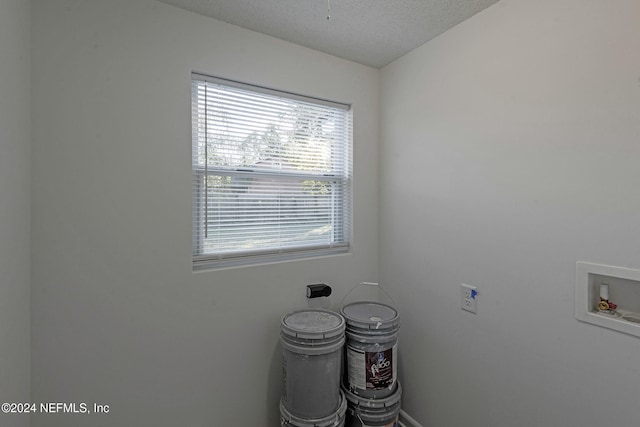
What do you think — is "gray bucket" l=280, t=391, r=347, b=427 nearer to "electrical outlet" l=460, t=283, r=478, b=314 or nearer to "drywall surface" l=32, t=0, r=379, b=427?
"drywall surface" l=32, t=0, r=379, b=427

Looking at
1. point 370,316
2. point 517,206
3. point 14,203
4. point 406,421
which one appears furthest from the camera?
point 406,421

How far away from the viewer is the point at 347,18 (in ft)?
5.49

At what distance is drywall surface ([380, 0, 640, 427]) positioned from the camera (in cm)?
115

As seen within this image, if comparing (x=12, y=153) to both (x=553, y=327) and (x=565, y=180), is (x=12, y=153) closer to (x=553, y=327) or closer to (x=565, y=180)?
(x=565, y=180)

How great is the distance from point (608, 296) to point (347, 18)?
1.87 m

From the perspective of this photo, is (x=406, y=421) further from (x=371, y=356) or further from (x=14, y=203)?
(x=14, y=203)

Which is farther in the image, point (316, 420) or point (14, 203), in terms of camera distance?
point (316, 420)

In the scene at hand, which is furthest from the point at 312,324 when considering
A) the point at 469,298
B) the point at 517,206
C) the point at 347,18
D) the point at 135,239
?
the point at 347,18

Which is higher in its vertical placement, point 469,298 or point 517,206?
point 517,206

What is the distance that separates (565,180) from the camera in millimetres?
1285

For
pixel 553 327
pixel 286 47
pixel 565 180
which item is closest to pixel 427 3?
pixel 286 47

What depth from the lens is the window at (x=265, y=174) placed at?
5.68ft

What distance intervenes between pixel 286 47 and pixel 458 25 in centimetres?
107

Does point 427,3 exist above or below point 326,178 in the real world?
above
